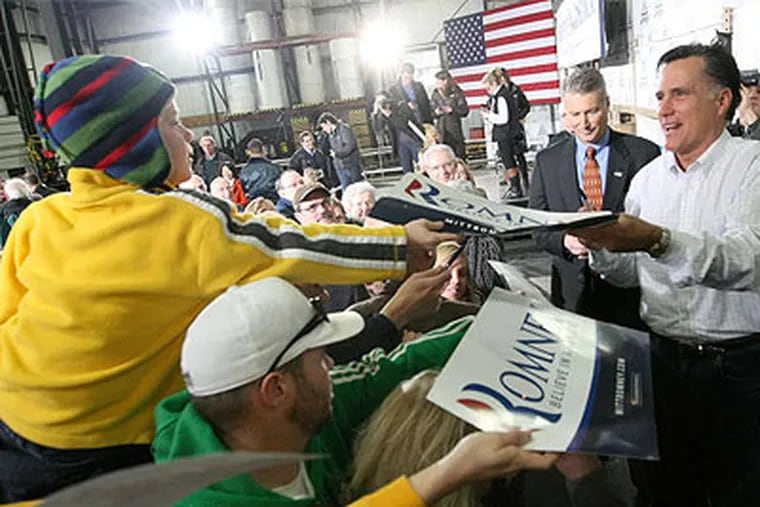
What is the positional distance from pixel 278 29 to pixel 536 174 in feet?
42.2

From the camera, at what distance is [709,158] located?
162 cm

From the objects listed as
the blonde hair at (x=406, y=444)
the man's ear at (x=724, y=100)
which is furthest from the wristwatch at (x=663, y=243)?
the blonde hair at (x=406, y=444)

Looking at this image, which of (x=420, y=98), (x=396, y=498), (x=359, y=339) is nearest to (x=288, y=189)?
(x=359, y=339)

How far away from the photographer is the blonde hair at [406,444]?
47.1 inches

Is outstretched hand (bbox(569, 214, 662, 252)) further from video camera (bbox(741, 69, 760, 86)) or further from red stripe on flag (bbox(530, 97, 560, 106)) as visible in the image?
red stripe on flag (bbox(530, 97, 560, 106))

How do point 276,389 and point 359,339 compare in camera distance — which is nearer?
point 276,389

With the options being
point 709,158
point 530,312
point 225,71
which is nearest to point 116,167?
point 530,312

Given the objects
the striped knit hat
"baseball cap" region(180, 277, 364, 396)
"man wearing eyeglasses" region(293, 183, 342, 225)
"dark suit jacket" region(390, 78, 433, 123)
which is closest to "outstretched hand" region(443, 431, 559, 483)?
"baseball cap" region(180, 277, 364, 396)

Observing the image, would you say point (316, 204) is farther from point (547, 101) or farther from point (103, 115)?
point (547, 101)

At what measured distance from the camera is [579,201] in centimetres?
253

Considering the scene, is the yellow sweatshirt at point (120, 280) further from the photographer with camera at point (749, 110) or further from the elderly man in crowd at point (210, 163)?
the elderly man in crowd at point (210, 163)

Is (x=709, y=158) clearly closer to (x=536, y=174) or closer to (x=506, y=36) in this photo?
(x=536, y=174)

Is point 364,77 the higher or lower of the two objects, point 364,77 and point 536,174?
the higher

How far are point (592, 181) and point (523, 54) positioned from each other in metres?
7.44
